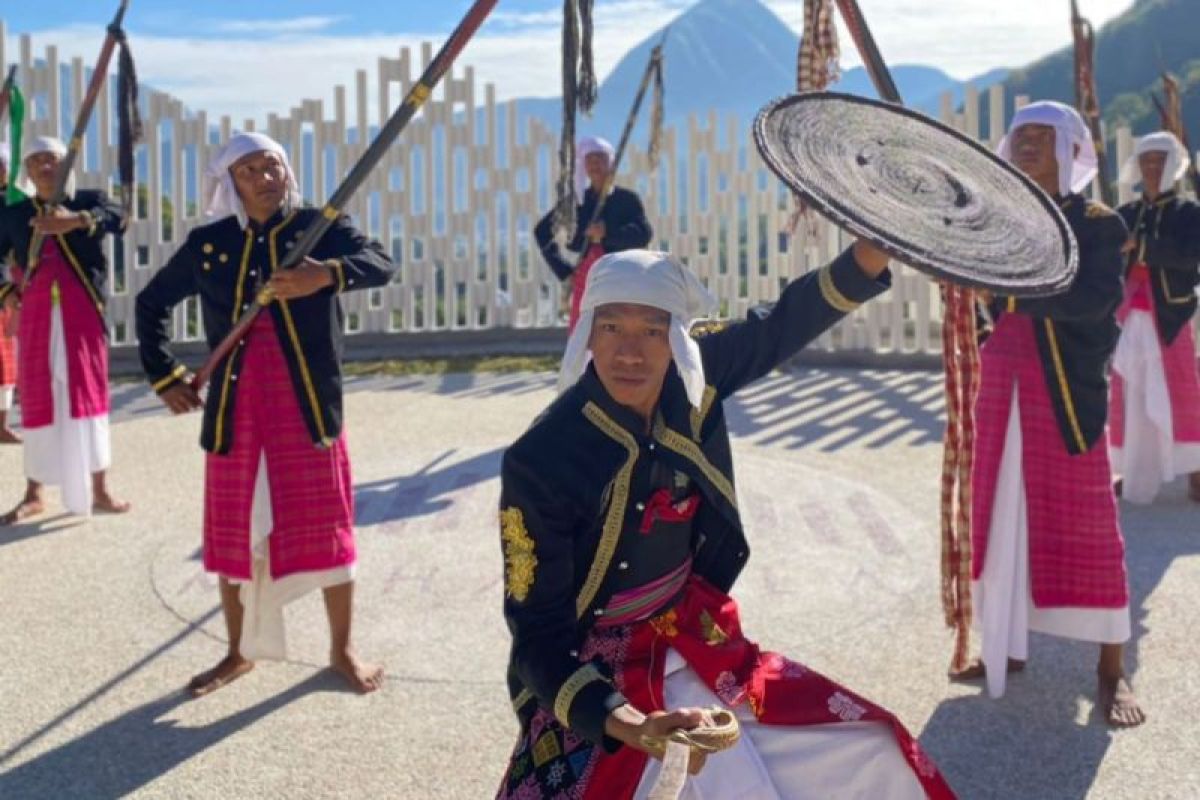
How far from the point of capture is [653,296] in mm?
2488

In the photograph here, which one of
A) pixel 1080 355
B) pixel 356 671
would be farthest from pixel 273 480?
pixel 1080 355

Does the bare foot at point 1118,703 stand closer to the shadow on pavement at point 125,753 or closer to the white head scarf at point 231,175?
the shadow on pavement at point 125,753

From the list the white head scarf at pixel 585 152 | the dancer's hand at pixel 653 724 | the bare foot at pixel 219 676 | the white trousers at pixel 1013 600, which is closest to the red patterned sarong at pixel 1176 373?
the white trousers at pixel 1013 600

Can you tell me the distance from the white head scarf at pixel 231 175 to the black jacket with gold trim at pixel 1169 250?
4.17 m

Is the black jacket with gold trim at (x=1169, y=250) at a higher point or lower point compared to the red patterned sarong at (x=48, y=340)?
higher

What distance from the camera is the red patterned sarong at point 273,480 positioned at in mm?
4246

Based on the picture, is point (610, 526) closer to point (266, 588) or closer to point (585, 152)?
point (266, 588)

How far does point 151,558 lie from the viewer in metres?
5.92

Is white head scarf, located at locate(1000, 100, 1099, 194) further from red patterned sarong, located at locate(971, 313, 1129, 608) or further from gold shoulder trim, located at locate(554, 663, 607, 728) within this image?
gold shoulder trim, located at locate(554, 663, 607, 728)

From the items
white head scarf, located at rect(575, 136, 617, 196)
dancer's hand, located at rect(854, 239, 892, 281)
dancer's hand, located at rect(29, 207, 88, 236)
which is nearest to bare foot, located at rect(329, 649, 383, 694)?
dancer's hand, located at rect(854, 239, 892, 281)

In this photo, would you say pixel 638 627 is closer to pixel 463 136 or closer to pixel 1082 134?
pixel 1082 134

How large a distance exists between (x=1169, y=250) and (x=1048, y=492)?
109 inches

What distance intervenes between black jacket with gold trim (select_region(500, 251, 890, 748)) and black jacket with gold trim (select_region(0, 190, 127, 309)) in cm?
456

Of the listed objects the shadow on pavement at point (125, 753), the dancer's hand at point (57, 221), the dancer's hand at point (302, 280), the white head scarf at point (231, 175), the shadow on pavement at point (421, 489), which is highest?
the white head scarf at point (231, 175)
